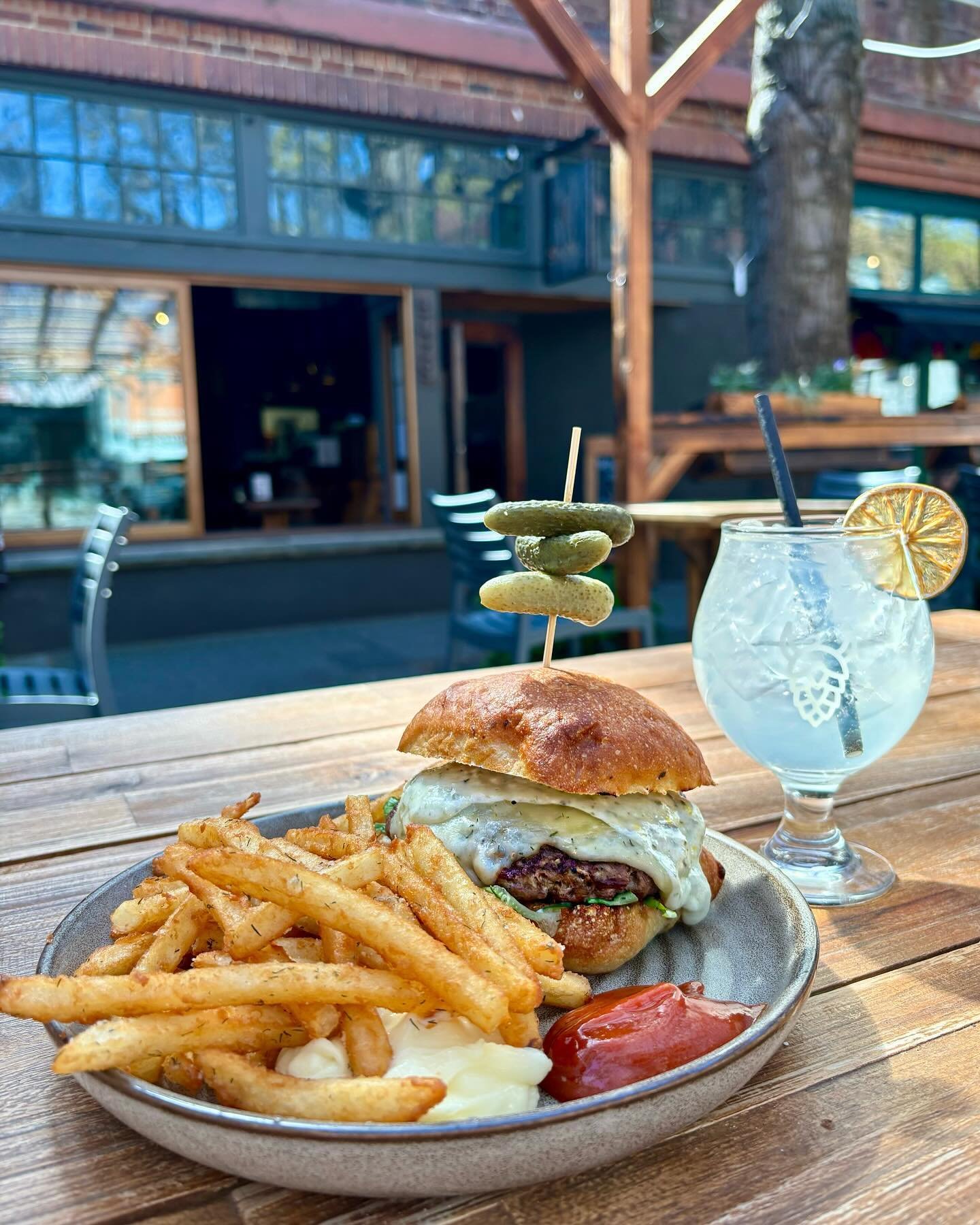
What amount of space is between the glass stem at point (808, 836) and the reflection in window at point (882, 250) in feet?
35.6

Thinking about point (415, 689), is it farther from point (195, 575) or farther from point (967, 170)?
point (967, 170)

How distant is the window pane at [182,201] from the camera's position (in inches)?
303

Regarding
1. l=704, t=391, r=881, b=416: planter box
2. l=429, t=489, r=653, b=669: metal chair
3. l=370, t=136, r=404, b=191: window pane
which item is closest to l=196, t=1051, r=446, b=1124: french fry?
l=429, t=489, r=653, b=669: metal chair

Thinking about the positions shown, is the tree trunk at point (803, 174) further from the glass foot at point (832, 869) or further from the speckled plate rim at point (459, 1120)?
the speckled plate rim at point (459, 1120)

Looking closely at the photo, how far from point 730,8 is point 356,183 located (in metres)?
4.90

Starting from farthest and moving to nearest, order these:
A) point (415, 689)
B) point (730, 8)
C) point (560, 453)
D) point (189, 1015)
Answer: point (560, 453)
point (730, 8)
point (415, 689)
point (189, 1015)

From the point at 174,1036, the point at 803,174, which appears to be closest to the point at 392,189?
the point at 803,174

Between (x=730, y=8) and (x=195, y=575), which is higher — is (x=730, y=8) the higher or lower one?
the higher one

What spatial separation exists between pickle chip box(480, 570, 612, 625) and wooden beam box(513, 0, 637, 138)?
3.70 m

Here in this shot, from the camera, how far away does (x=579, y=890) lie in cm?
104

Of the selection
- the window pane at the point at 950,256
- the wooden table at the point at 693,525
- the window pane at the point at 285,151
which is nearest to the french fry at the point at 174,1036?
the wooden table at the point at 693,525

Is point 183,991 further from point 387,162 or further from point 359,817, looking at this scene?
point 387,162

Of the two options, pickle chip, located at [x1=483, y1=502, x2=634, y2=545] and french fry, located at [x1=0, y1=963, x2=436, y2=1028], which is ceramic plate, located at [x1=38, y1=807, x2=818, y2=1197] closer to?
french fry, located at [x1=0, y1=963, x2=436, y2=1028]

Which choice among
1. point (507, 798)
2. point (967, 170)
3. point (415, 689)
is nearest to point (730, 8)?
point (415, 689)
